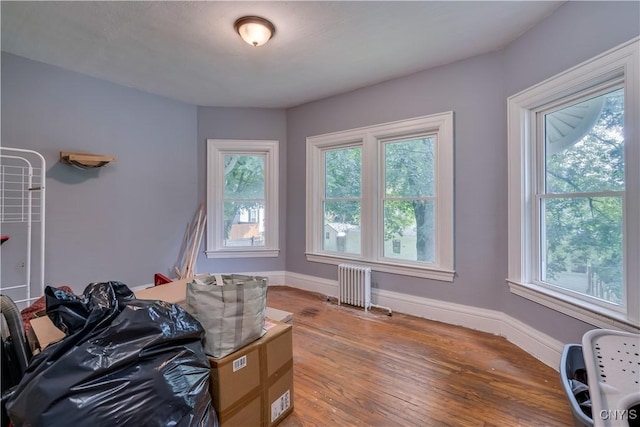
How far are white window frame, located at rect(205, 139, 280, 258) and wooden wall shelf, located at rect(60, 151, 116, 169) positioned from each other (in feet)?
3.95

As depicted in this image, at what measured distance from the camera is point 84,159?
2834 millimetres

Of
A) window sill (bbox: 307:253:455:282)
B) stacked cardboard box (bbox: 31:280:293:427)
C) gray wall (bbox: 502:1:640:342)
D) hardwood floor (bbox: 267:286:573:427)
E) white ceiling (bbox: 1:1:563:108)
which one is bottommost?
hardwood floor (bbox: 267:286:573:427)

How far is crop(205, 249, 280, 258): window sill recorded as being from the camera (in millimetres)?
3974

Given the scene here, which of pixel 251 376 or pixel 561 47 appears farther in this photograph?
pixel 561 47

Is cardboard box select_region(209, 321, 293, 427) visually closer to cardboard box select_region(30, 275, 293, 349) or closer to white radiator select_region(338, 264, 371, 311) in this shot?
cardboard box select_region(30, 275, 293, 349)

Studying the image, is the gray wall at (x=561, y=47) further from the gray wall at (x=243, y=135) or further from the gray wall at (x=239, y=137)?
the gray wall at (x=243, y=135)

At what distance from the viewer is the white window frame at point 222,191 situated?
13.0ft

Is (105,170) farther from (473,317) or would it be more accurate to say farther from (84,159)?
(473,317)

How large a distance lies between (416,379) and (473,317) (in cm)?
113

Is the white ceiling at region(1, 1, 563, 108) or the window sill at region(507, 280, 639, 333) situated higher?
the white ceiling at region(1, 1, 563, 108)

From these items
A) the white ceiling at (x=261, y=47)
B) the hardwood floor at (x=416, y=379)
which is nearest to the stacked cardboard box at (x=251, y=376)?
the hardwood floor at (x=416, y=379)

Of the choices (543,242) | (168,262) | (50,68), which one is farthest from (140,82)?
(543,242)

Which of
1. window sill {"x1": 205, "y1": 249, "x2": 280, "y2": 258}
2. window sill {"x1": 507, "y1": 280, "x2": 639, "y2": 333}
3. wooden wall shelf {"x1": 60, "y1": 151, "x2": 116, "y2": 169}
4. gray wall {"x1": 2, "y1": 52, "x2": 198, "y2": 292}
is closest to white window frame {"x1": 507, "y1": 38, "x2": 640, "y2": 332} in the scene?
window sill {"x1": 507, "y1": 280, "x2": 639, "y2": 333}

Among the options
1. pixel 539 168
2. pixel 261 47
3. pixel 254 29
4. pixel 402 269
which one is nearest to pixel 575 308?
pixel 539 168
